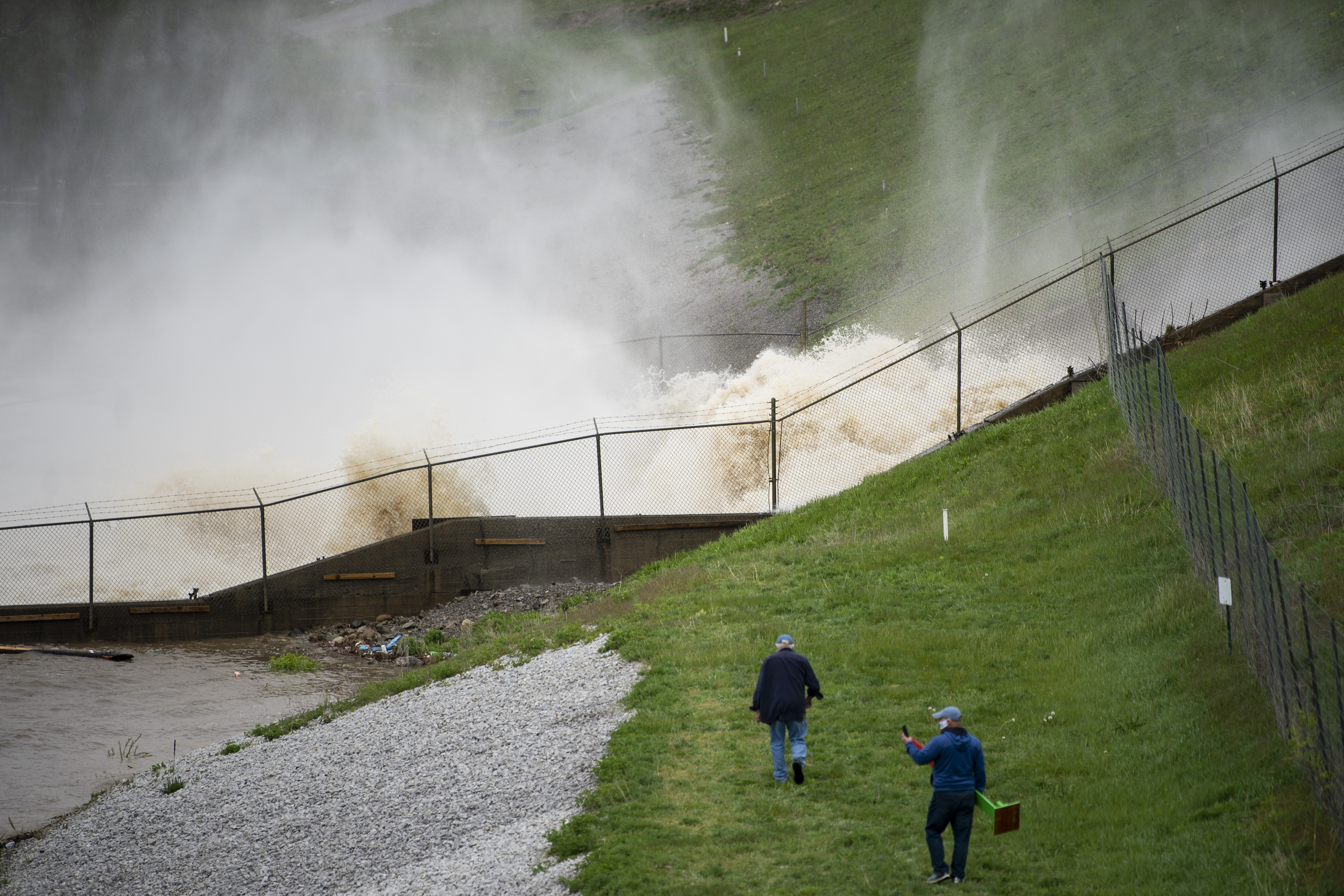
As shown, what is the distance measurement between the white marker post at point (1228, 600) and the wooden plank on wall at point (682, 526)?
38.8ft

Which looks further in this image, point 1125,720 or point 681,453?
point 681,453

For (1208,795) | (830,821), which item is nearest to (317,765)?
(830,821)

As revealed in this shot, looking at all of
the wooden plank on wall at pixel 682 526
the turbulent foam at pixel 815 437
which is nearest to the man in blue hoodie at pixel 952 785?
the wooden plank on wall at pixel 682 526

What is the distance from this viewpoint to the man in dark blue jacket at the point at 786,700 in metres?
9.20

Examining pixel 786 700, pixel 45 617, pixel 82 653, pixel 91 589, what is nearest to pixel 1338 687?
pixel 786 700

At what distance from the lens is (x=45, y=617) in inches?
802

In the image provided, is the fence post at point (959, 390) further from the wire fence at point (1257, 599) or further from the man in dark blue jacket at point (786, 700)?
the man in dark blue jacket at point (786, 700)

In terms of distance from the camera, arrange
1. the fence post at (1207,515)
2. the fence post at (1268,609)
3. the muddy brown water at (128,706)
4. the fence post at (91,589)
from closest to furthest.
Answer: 1. the fence post at (1268,609)
2. the fence post at (1207,515)
3. the muddy brown water at (128,706)
4. the fence post at (91,589)

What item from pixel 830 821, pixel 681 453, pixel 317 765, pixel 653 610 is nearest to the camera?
pixel 830 821

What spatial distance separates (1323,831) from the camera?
7.02 m

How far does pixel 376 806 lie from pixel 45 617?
1296cm

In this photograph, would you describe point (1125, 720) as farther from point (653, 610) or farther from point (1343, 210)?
point (1343, 210)

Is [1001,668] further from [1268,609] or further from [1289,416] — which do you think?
[1289,416]

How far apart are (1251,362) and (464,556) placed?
1452cm
